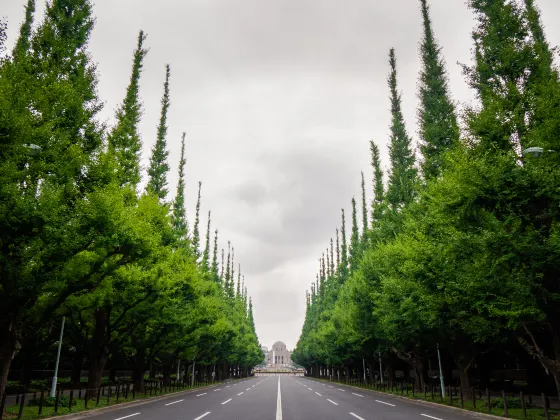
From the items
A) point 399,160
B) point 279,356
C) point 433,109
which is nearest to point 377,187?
point 399,160

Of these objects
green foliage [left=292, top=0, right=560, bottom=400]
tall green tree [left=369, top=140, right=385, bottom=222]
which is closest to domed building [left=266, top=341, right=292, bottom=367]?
tall green tree [left=369, top=140, right=385, bottom=222]

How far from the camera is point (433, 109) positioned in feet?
76.0

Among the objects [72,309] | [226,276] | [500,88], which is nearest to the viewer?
[500,88]

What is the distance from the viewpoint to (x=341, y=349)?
4325cm

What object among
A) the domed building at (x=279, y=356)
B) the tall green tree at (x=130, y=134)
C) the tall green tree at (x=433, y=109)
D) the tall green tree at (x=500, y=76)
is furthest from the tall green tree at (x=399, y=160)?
the domed building at (x=279, y=356)

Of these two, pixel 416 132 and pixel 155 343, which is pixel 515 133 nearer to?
pixel 416 132

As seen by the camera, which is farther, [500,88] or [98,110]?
[98,110]

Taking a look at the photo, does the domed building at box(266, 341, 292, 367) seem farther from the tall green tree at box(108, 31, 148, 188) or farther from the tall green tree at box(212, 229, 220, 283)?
the tall green tree at box(108, 31, 148, 188)

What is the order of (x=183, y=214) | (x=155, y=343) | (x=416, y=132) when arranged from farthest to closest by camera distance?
(x=183, y=214) < (x=155, y=343) < (x=416, y=132)

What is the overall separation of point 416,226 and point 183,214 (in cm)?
1974

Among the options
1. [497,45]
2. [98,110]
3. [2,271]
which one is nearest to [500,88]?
[497,45]

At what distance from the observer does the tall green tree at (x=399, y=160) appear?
26.7 meters

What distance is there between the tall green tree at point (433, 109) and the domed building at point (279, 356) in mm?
180368

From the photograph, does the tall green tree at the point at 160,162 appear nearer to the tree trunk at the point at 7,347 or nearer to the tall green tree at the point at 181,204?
the tall green tree at the point at 181,204
